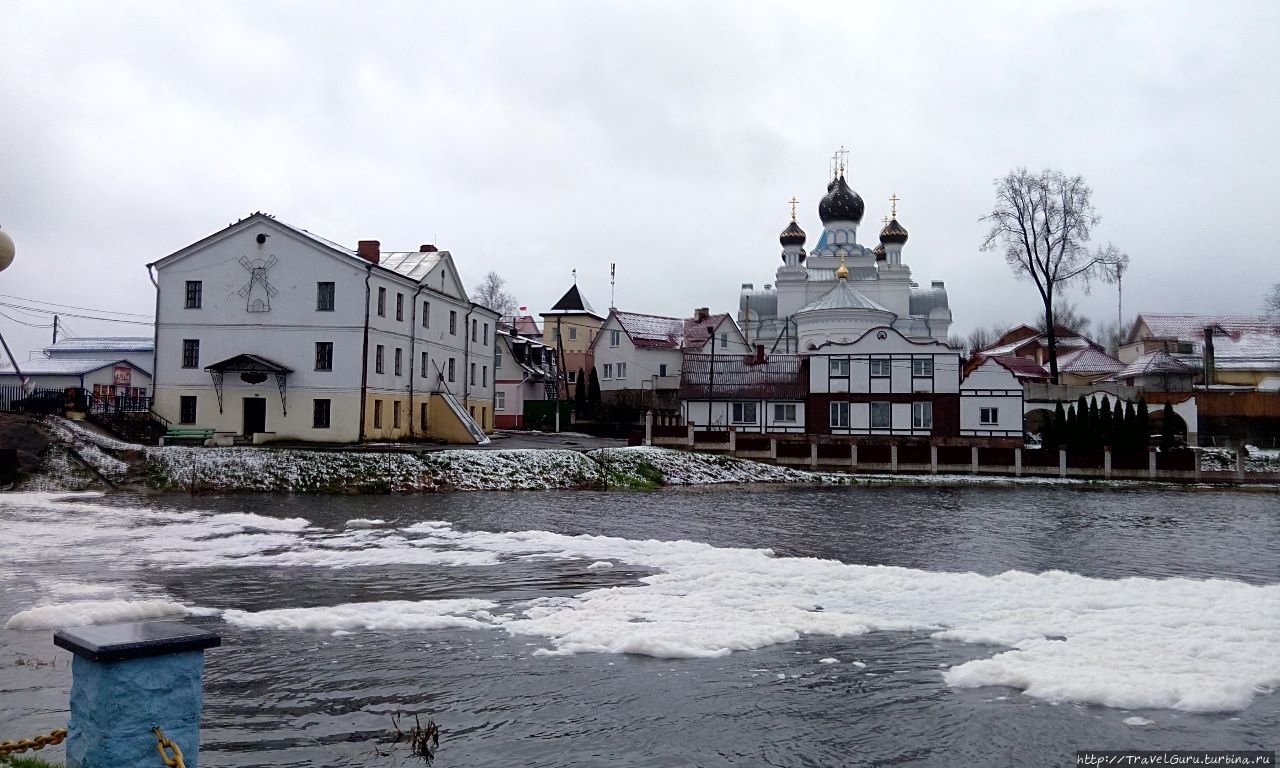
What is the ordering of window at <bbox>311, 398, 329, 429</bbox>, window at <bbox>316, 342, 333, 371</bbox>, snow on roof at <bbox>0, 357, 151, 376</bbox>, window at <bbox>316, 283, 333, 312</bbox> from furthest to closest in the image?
snow on roof at <bbox>0, 357, 151, 376</bbox> → window at <bbox>316, 283, 333, 312</bbox> → window at <bbox>316, 342, 333, 371</bbox> → window at <bbox>311, 398, 329, 429</bbox>

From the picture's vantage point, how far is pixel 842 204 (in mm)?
84188

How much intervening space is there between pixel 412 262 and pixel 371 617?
35.7 metres

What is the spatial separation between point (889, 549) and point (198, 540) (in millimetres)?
13392

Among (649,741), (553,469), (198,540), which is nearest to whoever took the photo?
(649,741)

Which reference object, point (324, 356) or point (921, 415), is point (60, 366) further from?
point (921, 415)

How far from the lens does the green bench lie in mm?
35750

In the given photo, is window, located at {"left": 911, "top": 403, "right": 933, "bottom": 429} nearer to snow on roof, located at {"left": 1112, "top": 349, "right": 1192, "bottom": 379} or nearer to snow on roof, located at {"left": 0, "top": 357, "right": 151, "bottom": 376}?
snow on roof, located at {"left": 1112, "top": 349, "right": 1192, "bottom": 379}

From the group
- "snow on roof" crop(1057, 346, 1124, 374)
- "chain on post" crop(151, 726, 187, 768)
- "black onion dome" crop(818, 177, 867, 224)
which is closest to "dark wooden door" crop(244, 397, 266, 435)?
"chain on post" crop(151, 726, 187, 768)

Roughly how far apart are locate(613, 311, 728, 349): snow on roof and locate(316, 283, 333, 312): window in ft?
110

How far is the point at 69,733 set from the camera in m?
5.52

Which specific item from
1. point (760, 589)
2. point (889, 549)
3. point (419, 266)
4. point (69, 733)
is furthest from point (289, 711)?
point (419, 266)

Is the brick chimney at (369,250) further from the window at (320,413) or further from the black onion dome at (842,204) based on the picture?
the black onion dome at (842,204)

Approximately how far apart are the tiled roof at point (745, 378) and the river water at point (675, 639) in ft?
101

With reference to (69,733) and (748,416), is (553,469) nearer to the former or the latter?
(748,416)
